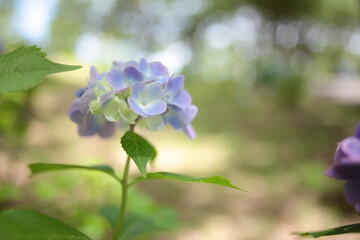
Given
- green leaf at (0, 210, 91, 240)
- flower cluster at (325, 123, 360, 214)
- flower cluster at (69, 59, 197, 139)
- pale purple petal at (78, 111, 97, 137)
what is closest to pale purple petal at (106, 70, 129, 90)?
flower cluster at (69, 59, 197, 139)

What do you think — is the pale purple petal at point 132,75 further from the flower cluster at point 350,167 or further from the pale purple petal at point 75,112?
the flower cluster at point 350,167

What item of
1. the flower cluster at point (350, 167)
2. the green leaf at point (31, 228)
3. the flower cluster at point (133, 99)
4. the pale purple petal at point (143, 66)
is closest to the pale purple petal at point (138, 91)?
the flower cluster at point (133, 99)

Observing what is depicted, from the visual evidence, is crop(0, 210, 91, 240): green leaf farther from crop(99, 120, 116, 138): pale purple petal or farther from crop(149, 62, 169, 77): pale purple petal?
crop(149, 62, 169, 77): pale purple petal

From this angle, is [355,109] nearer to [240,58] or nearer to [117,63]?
[117,63]

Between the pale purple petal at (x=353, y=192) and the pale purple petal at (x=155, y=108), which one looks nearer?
the pale purple petal at (x=353, y=192)

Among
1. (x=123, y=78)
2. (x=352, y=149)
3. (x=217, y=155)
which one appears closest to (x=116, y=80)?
(x=123, y=78)

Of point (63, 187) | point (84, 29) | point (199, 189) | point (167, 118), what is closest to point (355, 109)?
point (199, 189)
